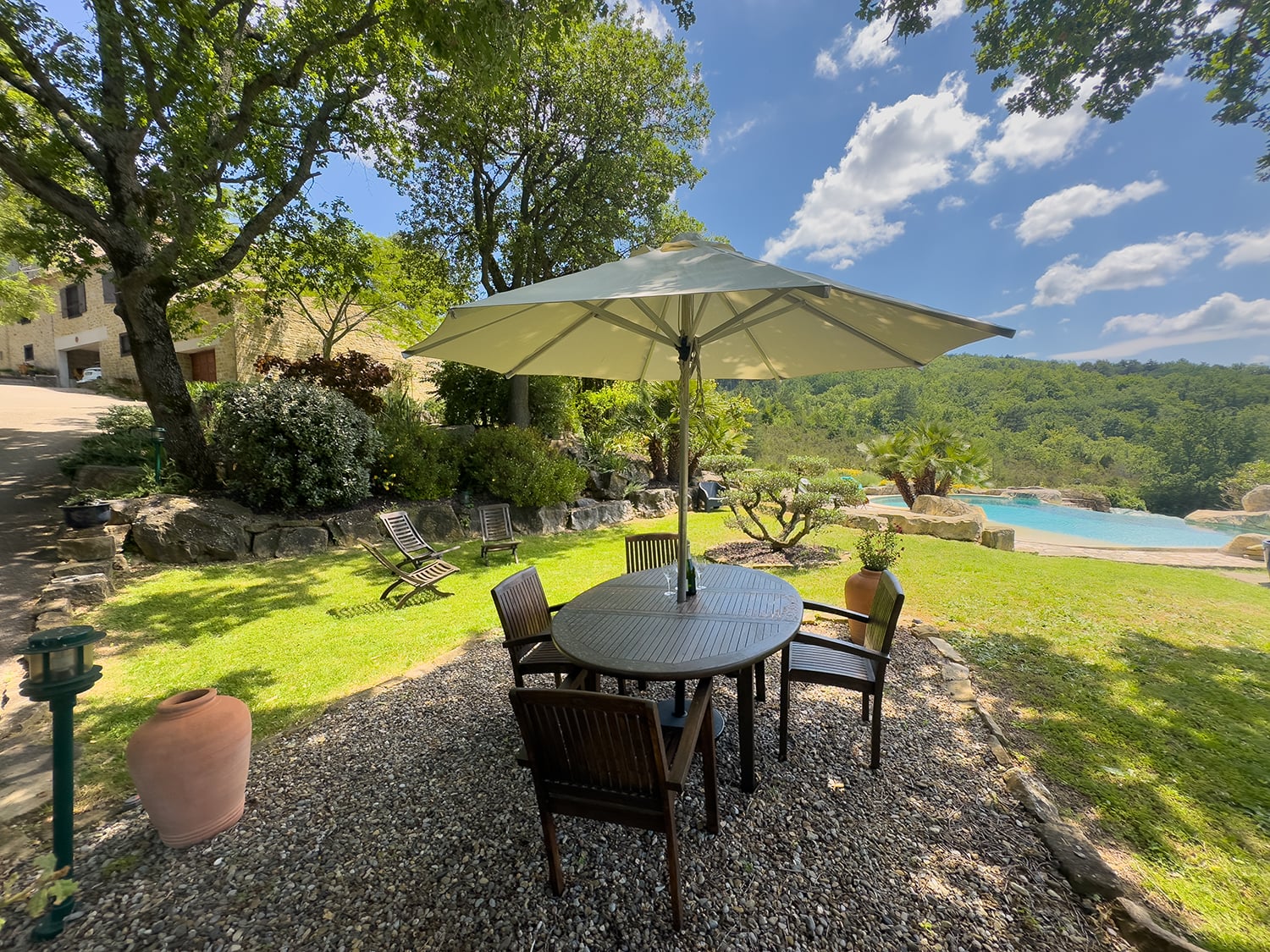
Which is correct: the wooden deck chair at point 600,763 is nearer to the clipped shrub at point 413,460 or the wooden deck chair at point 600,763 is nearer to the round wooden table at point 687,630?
the round wooden table at point 687,630

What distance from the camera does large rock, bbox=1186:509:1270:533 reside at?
13.1 m

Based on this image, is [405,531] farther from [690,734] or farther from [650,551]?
[690,734]

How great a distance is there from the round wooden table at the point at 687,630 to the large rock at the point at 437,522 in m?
5.90

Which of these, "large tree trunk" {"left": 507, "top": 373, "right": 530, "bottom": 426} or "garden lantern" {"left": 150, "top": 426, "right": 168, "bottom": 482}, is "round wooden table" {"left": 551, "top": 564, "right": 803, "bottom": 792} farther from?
"large tree trunk" {"left": 507, "top": 373, "right": 530, "bottom": 426}

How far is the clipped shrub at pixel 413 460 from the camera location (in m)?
7.86

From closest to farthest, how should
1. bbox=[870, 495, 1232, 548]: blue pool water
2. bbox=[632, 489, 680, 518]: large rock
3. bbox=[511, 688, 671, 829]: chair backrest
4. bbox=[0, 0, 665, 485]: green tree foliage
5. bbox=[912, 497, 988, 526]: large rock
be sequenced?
bbox=[511, 688, 671, 829]: chair backrest < bbox=[0, 0, 665, 485]: green tree foliage < bbox=[912, 497, 988, 526]: large rock < bbox=[632, 489, 680, 518]: large rock < bbox=[870, 495, 1232, 548]: blue pool water

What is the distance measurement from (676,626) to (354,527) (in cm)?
669

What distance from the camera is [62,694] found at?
171 cm

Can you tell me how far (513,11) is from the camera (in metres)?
3.95

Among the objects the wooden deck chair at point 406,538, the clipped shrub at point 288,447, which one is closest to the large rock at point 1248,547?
the wooden deck chair at point 406,538

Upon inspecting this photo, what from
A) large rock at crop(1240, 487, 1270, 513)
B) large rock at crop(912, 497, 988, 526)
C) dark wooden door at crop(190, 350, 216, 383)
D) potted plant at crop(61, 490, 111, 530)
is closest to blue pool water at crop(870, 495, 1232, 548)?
large rock at crop(1240, 487, 1270, 513)

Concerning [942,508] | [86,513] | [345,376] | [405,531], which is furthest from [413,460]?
[942,508]

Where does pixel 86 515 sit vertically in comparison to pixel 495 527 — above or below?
above

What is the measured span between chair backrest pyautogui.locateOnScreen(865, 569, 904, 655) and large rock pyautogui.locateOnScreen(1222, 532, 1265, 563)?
32.8 feet
